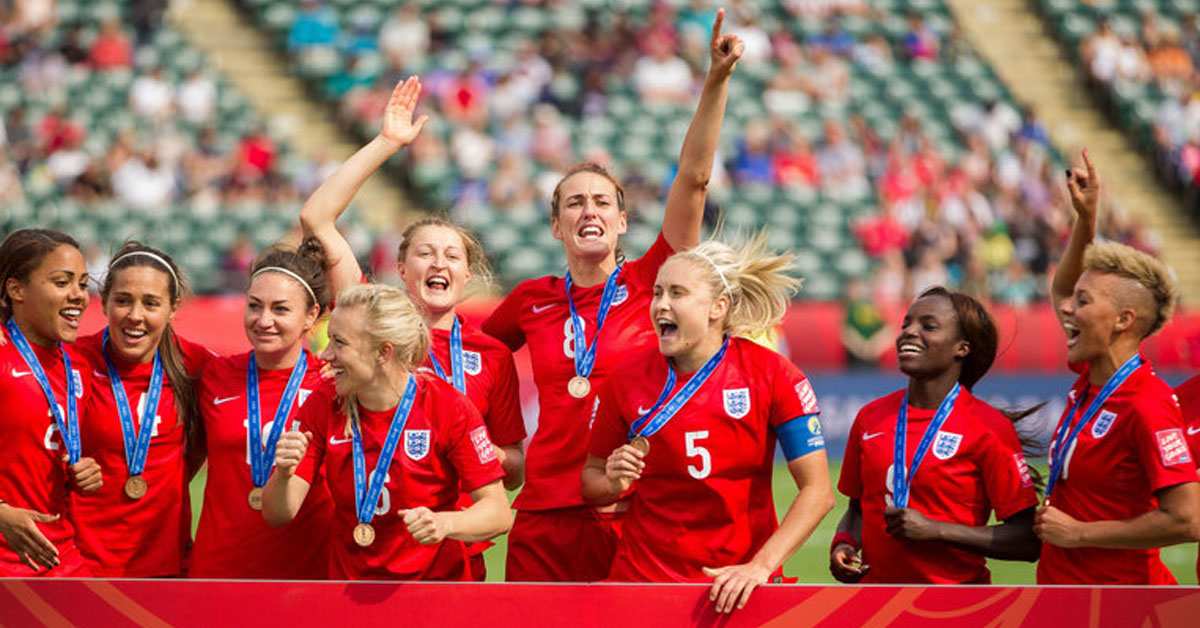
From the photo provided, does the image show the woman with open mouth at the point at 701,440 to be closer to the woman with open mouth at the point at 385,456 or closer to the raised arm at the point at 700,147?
the woman with open mouth at the point at 385,456

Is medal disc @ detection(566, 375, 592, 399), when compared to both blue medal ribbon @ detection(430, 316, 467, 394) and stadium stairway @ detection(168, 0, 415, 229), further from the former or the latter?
stadium stairway @ detection(168, 0, 415, 229)

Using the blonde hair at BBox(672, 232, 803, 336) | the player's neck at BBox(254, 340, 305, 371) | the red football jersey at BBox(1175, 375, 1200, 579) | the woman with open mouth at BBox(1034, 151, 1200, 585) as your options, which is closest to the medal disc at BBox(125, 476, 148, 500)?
the player's neck at BBox(254, 340, 305, 371)

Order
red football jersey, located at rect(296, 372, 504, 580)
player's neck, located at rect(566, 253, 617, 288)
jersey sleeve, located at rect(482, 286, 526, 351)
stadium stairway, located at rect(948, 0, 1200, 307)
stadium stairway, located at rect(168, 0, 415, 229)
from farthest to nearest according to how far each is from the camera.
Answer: stadium stairway, located at rect(948, 0, 1200, 307), stadium stairway, located at rect(168, 0, 415, 229), jersey sleeve, located at rect(482, 286, 526, 351), player's neck, located at rect(566, 253, 617, 288), red football jersey, located at rect(296, 372, 504, 580)

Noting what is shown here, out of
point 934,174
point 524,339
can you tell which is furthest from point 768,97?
point 524,339

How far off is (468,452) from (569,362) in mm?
949

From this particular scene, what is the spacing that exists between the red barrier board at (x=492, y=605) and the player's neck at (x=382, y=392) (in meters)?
0.74

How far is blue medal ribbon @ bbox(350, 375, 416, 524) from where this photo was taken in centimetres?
453

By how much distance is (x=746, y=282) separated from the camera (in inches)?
187

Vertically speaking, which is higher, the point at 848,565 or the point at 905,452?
the point at 905,452

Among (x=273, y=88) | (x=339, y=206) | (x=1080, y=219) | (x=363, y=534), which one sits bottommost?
(x=363, y=534)

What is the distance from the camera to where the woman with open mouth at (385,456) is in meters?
4.54

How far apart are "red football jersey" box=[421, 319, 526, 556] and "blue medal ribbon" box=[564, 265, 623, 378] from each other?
0.81 ft

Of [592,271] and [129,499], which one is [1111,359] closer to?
→ [592,271]

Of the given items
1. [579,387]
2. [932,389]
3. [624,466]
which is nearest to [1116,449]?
[932,389]
